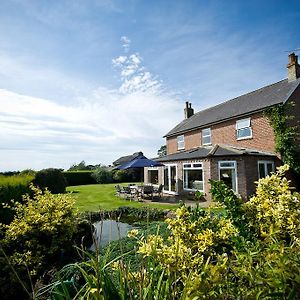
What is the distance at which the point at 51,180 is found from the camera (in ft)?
65.4

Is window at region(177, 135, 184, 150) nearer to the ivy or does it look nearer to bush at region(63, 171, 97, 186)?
the ivy

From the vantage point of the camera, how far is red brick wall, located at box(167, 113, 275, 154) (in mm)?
19000

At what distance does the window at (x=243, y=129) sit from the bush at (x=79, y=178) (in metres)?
26.1

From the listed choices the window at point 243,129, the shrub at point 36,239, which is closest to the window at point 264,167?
the window at point 243,129

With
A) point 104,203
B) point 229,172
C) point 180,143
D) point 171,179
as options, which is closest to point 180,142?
point 180,143

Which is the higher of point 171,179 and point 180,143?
point 180,143

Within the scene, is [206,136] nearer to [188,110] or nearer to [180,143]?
[180,143]

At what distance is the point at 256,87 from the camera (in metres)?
24.5

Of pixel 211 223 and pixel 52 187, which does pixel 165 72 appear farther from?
pixel 52 187

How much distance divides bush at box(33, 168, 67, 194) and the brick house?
9.65 metres

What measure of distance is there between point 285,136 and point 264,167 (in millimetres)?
2719

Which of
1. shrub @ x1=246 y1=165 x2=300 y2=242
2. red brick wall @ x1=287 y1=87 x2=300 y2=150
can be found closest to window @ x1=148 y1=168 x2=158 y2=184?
red brick wall @ x1=287 y1=87 x2=300 y2=150

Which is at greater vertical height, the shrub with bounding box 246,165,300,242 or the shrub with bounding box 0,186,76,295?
the shrub with bounding box 246,165,300,242

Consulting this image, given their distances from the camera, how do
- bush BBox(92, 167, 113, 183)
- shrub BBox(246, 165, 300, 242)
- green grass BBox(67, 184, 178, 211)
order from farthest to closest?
bush BBox(92, 167, 113, 183)
green grass BBox(67, 184, 178, 211)
shrub BBox(246, 165, 300, 242)
